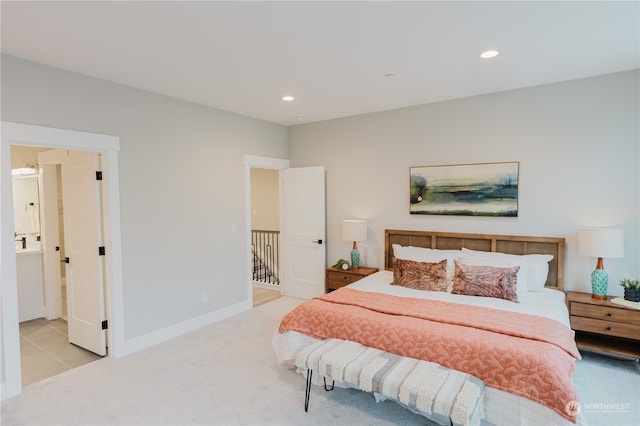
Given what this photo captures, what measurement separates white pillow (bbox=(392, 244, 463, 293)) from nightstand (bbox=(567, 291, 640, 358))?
111 cm

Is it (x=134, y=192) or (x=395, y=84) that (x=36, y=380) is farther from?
(x=395, y=84)

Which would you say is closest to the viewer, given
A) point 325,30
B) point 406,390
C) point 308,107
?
point 406,390

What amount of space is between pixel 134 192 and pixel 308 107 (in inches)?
91.9

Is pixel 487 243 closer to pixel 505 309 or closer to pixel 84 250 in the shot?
pixel 505 309

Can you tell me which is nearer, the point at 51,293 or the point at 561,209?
the point at 561,209

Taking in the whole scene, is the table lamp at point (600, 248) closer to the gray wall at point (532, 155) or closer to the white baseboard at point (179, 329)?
the gray wall at point (532, 155)

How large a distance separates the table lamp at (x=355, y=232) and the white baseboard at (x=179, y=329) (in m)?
1.69

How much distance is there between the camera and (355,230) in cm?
479

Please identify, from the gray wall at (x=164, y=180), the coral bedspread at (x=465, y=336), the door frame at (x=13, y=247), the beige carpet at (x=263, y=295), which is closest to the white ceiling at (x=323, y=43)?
the gray wall at (x=164, y=180)

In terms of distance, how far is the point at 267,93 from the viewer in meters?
3.87

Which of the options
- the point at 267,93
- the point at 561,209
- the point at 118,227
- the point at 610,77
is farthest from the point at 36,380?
the point at 610,77

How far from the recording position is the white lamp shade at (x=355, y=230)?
479 centimetres

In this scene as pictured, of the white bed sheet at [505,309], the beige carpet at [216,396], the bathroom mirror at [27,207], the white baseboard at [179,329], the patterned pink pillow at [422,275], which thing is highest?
the bathroom mirror at [27,207]

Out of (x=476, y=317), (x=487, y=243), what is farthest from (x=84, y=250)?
(x=487, y=243)
